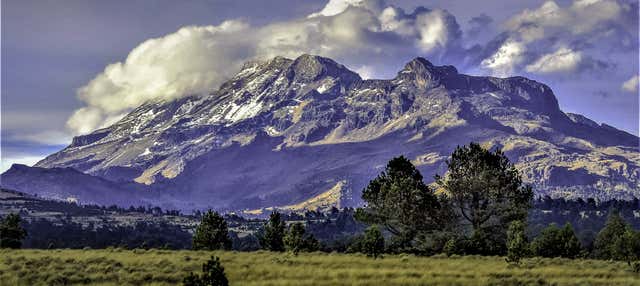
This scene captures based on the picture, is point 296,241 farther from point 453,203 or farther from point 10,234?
point 10,234

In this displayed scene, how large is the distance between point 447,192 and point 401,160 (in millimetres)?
8041

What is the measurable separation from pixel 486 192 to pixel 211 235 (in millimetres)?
36643

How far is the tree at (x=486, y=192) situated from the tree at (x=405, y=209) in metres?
3.76

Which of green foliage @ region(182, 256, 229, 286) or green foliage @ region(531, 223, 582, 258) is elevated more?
green foliage @ region(182, 256, 229, 286)

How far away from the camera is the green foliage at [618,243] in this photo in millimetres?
62778

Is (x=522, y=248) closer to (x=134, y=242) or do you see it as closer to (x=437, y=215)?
(x=437, y=215)

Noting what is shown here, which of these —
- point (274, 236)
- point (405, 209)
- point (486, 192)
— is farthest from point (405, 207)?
point (274, 236)

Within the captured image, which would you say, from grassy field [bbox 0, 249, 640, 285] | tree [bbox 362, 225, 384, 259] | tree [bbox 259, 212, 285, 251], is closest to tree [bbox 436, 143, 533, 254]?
tree [bbox 362, 225, 384, 259]

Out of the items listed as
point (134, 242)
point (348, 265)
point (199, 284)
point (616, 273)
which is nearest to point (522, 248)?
point (616, 273)

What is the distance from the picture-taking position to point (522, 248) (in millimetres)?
47438

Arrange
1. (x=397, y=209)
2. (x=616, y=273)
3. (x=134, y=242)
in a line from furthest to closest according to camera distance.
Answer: (x=134, y=242), (x=397, y=209), (x=616, y=273)

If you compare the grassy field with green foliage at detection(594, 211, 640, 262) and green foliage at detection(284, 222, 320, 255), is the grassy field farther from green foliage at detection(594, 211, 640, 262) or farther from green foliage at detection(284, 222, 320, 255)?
green foliage at detection(594, 211, 640, 262)

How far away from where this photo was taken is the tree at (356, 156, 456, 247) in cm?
7249

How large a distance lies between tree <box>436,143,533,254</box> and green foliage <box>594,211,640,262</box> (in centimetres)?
1244
